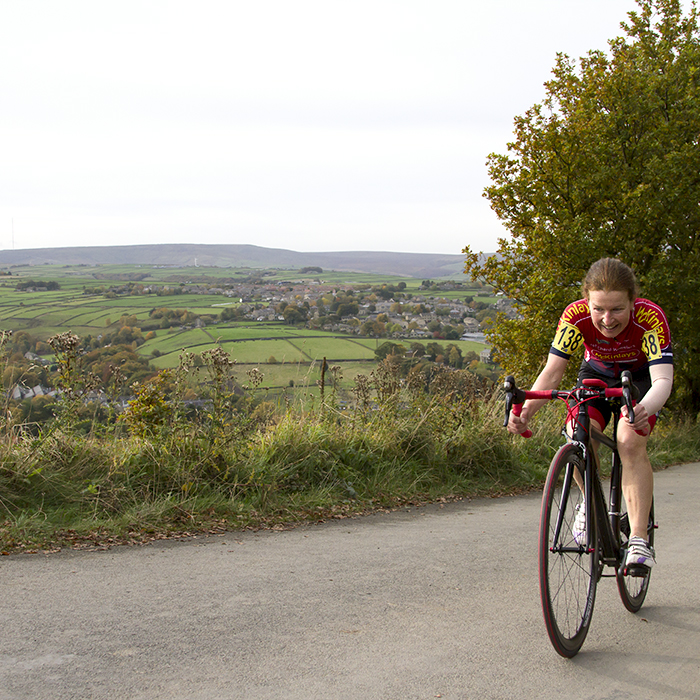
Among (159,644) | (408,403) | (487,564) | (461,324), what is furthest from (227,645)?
(461,324)

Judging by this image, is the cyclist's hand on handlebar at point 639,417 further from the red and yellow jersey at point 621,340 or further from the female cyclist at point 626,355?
the red and yellow jersey at point 621,340

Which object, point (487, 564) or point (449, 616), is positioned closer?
point (449, 616)

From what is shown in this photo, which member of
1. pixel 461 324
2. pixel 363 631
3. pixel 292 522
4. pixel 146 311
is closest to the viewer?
pixel 363 631

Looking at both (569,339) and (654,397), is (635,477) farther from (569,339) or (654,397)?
(569,339)

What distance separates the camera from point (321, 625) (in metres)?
4.10

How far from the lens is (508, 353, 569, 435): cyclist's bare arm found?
165 inches

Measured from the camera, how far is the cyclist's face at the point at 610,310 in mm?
4078

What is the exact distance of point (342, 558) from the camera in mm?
5488

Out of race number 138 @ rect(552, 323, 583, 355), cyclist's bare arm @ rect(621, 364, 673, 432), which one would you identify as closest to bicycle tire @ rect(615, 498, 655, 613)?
cyclist's bare arm @ rect(621, 364, 673, 432)

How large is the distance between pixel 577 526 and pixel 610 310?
1250mm

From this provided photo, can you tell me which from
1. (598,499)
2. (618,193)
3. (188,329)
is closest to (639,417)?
(598,499)

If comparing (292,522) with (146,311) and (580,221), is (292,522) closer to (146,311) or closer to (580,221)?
(580,221)

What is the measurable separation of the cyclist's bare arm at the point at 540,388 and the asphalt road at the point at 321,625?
120cm

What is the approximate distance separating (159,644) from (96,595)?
0.89m
